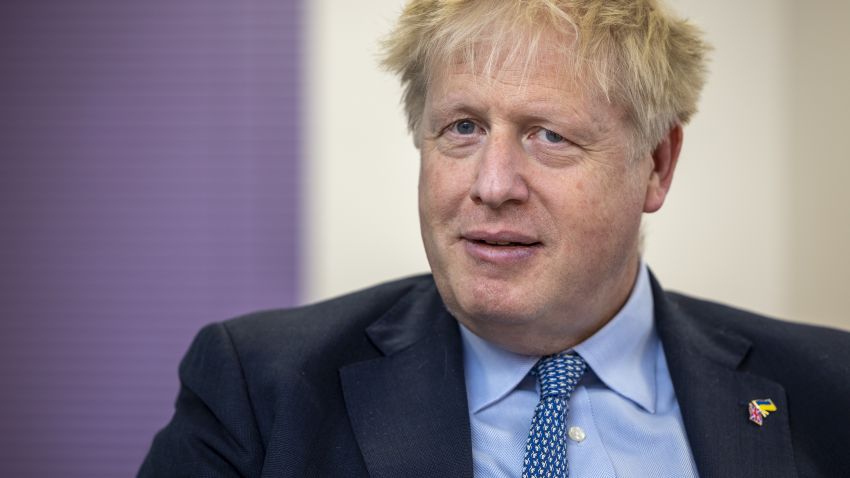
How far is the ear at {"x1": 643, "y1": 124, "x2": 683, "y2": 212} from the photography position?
1876 millimetres

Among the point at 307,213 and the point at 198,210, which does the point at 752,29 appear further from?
the point at 198,210

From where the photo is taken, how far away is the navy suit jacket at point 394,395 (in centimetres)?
162

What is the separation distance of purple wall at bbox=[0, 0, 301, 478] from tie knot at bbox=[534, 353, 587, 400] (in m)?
1.96

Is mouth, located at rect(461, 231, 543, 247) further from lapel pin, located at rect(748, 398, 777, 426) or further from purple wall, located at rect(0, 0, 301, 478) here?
purple wall, located at rect(0, 0, 301, 478)

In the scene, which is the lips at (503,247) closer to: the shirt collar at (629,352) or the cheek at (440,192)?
the cheek at (440,192)

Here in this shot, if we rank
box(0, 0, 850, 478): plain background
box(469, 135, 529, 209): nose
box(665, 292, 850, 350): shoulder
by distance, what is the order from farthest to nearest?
box(0, 0, 850, 478): plain background → box(665, 292, 850, 350): shoulder → box(469, 135, 529, 209): nose

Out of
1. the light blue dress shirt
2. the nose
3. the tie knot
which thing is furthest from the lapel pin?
the nose

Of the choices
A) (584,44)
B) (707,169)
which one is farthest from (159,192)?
(584,44)

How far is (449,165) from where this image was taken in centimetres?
170

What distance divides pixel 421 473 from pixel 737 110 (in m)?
2.30

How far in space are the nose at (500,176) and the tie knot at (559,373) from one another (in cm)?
35

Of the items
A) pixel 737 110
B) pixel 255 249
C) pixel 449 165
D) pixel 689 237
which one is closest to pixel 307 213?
pixel 255 249

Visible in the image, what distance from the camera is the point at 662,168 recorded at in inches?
74.9

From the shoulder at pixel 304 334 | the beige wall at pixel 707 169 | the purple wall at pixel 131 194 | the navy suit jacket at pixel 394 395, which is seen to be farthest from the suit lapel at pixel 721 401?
the purple wall at pixel 131 194
